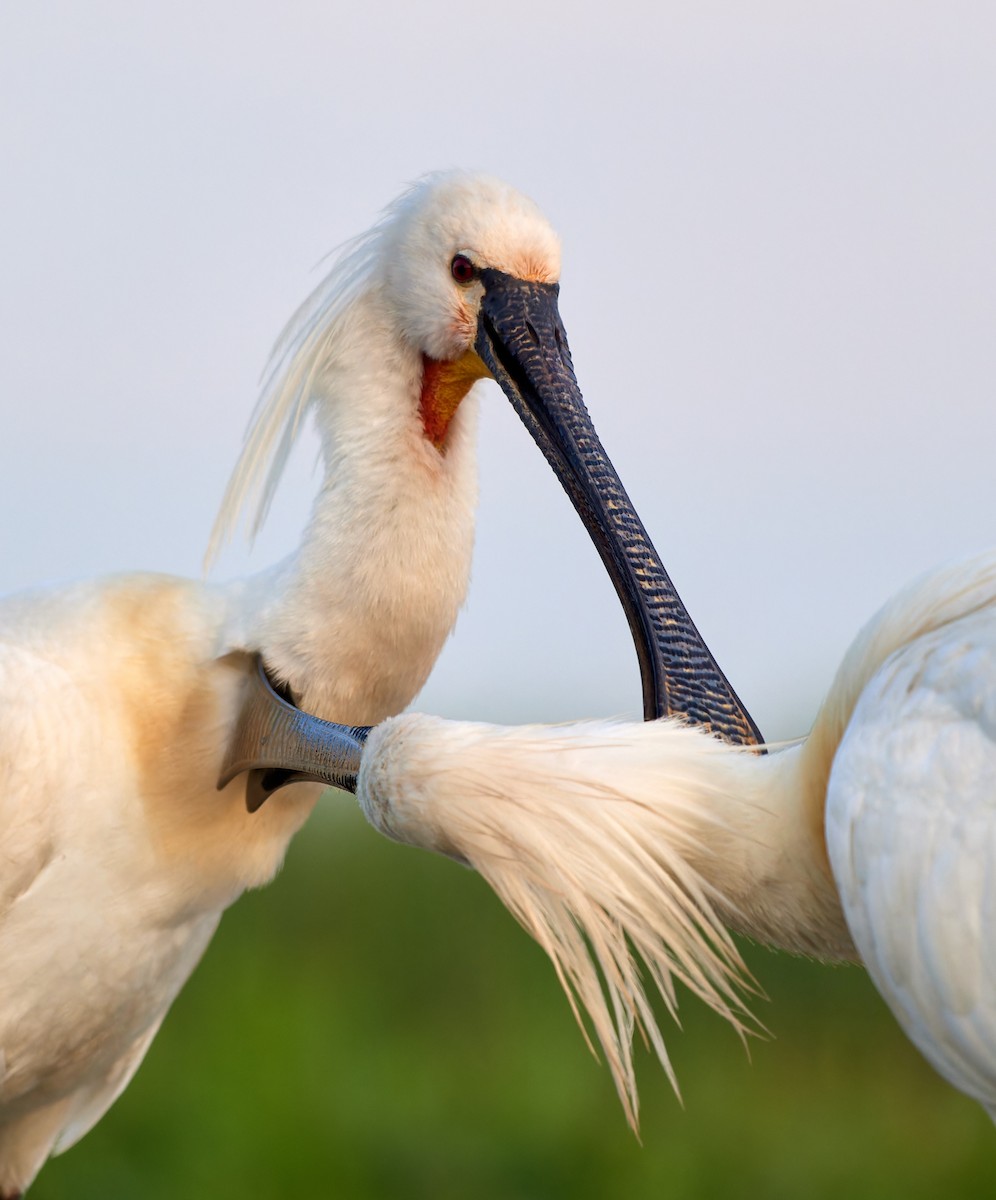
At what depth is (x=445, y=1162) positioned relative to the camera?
622 centimetres

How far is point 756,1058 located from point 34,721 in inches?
155

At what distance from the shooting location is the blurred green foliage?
602 cm

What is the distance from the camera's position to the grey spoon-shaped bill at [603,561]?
3.28 m

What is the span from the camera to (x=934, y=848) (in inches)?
96.8

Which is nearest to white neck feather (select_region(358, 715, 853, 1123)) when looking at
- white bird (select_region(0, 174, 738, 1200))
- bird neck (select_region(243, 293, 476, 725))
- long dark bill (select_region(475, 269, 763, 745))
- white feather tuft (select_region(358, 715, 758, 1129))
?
white feather tuft (select_region(358, 715, 758, 1129))

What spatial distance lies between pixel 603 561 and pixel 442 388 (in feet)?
1.65

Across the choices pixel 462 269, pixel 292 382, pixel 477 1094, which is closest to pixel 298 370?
pixel 292 382

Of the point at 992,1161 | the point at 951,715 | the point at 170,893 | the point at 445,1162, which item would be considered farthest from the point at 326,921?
the point at 951,715

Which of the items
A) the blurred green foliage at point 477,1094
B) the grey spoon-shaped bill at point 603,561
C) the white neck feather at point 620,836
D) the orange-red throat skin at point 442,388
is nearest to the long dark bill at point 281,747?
the grey spoon-shaped bill at point 603,561

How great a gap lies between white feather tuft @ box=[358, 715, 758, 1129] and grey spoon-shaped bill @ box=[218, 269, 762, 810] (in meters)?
0.42

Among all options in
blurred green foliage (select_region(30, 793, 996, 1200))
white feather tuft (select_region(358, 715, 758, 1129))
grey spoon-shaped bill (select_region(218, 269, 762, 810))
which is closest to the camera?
white feather tuft (select_region(358, 715, 758, 1129))

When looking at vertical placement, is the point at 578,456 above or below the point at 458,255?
below

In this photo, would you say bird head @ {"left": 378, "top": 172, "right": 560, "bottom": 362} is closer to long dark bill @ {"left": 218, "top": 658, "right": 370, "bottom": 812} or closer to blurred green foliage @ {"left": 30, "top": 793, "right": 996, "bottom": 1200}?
long dark bill @ {"left": 218, "top": 658, "right": 370, "bottom": 812}

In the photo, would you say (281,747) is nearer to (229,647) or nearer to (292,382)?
(229,647)
